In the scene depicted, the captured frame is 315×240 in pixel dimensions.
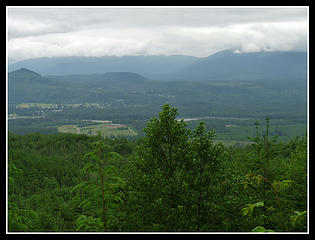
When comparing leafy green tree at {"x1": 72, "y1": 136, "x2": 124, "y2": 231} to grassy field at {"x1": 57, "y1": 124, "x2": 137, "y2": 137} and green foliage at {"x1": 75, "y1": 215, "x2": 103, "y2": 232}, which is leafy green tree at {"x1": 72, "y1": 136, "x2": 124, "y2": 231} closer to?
green foliage at {"x1": 75, "y1": 215, "x2": 103, "y2": 232}

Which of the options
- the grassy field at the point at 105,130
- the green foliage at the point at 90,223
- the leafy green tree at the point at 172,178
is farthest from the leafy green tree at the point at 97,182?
the grassy field at the point at 105,130

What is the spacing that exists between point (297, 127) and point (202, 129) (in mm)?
118196

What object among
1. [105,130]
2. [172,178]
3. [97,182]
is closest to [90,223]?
[97,182]

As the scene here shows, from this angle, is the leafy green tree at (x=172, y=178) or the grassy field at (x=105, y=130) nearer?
the leafy green tree at (x=172, y=178)

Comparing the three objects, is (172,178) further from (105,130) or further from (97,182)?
(105,130)

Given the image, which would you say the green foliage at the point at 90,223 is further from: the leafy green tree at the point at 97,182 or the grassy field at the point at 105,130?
the grassy field at the point at 105,130

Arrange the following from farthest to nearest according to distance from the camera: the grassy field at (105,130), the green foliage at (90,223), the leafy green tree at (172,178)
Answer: the grassy field at (105,130)
the leafy green tree at (172,178)
the green foliage at (90,223)

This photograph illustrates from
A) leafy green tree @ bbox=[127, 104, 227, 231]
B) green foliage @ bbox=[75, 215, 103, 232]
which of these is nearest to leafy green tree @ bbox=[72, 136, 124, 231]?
green foliage @ bbox=[75, 215, 103, 232]

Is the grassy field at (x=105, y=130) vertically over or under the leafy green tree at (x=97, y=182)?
under

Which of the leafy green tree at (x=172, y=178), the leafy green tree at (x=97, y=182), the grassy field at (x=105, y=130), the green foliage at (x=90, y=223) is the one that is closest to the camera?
the leafy green tree at (x=97, y=182)

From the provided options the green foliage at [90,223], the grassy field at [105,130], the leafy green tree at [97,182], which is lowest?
the grassy field at [105,130]

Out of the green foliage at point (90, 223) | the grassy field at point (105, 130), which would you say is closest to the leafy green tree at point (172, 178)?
the green foliage at point (90, 223)

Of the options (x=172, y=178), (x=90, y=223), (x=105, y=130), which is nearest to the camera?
(x=90, y=223)

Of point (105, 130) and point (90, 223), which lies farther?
point (105, 130)
